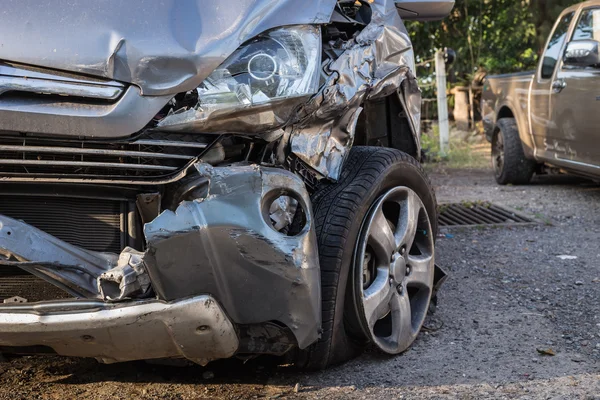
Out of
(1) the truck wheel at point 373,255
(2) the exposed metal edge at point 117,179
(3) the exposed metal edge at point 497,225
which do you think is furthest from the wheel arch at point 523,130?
(2) the exposed metal edge at point 117,179

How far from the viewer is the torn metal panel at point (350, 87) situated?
3074 mm

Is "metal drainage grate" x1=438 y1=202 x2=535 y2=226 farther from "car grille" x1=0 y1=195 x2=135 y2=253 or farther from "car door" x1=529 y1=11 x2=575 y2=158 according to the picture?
"car grille" x1=0 y1=195 x2=135 y2=253

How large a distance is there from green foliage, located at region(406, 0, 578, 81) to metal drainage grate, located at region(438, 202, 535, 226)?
25.3 feet

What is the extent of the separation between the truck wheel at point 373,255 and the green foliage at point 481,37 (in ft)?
37.3

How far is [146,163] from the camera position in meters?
2.67

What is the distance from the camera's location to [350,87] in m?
3.24

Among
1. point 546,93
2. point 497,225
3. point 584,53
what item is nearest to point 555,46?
point 546,93

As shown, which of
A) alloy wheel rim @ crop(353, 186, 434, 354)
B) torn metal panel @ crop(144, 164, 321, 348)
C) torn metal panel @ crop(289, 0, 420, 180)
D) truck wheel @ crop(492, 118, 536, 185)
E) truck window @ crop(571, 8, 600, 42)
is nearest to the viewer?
torn metal panel @ crop(144, 164, 321, 348)

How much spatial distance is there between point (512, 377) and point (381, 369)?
0.54 m

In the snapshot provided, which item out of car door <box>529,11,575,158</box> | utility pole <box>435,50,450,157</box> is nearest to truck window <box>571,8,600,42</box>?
car door <box>529,11,575,158</box>

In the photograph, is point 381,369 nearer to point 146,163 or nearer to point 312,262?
point 312,262

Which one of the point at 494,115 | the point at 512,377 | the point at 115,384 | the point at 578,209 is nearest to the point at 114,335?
the point at 115,384

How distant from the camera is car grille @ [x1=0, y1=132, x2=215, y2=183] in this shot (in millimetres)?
2562

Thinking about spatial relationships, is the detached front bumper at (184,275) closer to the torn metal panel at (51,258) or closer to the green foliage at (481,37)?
the torn metal panel at (51,258)
